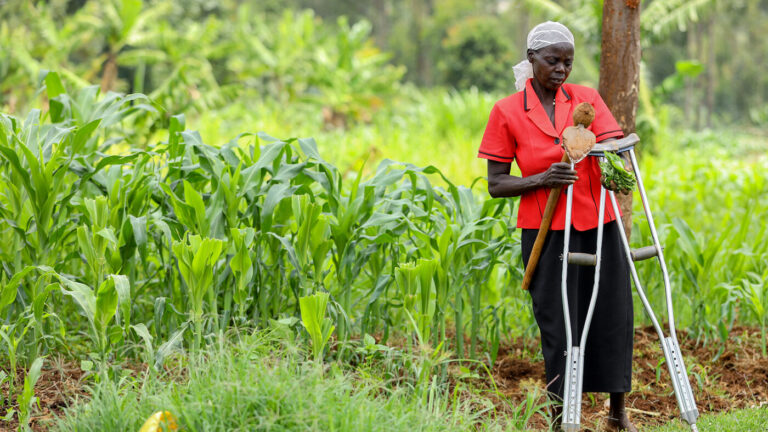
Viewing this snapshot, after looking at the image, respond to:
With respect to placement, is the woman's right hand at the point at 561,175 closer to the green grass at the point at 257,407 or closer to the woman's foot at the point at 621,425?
the green grass at the point at 257,407

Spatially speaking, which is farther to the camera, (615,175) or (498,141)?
(498,141)

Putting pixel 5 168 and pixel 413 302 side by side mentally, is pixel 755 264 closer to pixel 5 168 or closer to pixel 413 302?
pixel 413 302

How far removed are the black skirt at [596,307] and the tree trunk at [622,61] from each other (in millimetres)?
1220

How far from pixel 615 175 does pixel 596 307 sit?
728mm

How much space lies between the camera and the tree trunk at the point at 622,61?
4.12 meters

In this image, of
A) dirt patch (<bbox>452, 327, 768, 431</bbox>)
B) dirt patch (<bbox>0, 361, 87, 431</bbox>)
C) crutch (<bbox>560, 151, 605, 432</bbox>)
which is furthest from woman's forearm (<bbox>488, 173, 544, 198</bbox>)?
dirt patch (<bbox>0, 361, 87, 431</bbox>)

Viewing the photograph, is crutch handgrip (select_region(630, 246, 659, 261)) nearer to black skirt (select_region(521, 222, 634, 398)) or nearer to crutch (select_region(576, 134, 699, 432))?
crutch (select_region(576, 134, 699, 432))

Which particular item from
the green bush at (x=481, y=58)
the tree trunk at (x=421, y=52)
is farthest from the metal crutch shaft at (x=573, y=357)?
the tree trunk at (x=421, y=52)

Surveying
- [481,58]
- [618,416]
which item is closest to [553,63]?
[618,416]

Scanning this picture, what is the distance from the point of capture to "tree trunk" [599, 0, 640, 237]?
412cm

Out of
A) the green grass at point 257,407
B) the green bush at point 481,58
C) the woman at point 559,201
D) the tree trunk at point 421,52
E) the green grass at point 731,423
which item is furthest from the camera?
the tree trunk at point 421,52

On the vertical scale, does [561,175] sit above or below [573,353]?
above

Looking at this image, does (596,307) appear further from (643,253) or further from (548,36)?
(548,36)

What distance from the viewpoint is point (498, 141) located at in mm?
3123
